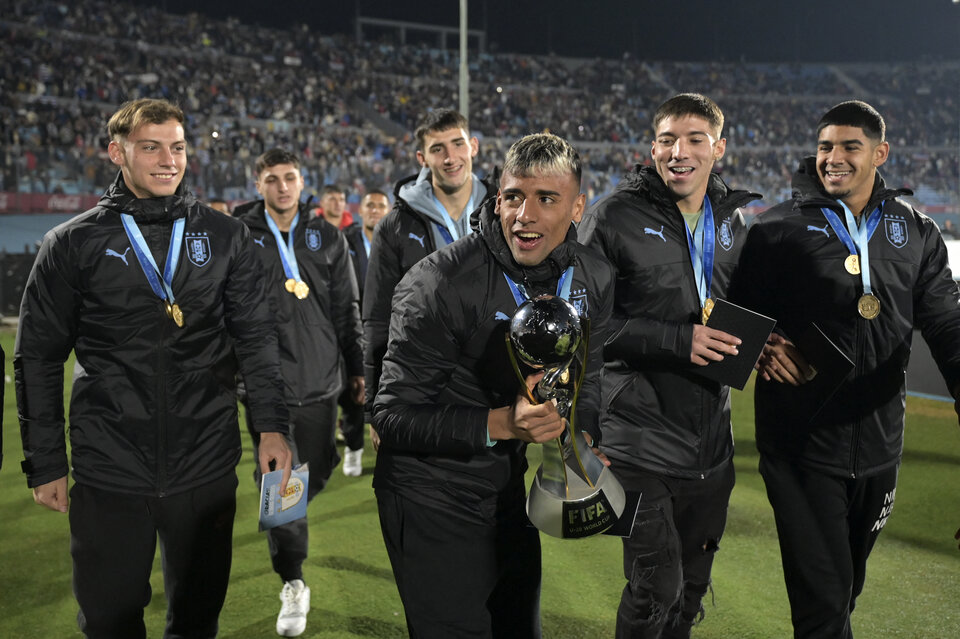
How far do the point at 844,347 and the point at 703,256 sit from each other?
59cm

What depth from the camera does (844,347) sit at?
2.98 m

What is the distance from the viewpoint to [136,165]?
2.71 m

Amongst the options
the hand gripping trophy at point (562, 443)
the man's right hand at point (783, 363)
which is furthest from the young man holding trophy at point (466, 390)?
the man's right hand at point (783, 363)

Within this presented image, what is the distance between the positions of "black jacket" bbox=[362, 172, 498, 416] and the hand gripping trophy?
69.0 inches

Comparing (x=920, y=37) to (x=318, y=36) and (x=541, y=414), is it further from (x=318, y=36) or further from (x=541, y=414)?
(x=541, y=414)

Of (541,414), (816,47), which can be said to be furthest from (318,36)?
(541,414)

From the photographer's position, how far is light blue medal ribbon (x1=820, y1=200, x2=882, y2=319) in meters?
2.92

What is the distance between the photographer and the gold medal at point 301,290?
4375 millimetres

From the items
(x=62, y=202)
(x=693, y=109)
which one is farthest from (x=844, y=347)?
(x=62, y=202)

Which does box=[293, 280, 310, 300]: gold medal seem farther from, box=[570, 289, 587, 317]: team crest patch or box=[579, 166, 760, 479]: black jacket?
box=[570, 289, 587, 317]: team crest patch

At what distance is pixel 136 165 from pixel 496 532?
163cm

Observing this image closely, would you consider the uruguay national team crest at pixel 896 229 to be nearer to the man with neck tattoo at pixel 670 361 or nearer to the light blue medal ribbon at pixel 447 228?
the man with neck tattoo at pixel 670 361

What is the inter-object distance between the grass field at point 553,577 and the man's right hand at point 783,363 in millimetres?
964

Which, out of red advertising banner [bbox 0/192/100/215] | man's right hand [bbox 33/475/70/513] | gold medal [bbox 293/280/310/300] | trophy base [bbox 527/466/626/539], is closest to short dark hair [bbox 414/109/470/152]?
gold medal [bbox 293/280/310/300]
